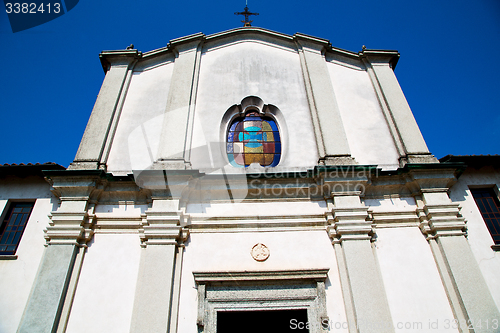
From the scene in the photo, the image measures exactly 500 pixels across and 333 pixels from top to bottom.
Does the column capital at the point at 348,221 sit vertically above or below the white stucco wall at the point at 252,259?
above

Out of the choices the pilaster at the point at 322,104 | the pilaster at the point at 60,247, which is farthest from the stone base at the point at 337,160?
the pilaster at the point at 60,247

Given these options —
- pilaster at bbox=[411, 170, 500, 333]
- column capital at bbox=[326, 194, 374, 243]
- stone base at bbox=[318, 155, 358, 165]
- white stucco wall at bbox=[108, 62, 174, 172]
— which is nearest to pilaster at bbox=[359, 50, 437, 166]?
pilaster at bbox=[411, 170, 500, 333]

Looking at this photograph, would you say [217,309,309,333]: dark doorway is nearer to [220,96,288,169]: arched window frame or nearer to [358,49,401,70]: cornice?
[220,96,288,169]: arched window frame

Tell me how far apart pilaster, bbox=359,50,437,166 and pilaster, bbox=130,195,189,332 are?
5.70 m

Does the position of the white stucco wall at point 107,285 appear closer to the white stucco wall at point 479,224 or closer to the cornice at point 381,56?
the white stucco wall at point 479,224

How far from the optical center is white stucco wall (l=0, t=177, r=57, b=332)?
628 cm

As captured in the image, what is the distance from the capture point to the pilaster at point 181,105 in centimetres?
800

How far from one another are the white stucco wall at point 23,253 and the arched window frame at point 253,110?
452 cm

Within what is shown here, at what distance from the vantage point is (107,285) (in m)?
6.49

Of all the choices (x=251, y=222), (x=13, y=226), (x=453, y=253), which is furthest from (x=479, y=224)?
(x=13, y=226)

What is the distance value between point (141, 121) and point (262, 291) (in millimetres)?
5521

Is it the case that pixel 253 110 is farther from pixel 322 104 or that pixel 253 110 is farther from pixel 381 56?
pixel 381 56

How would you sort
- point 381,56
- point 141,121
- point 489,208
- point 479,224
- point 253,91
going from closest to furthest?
point 479,224 → point 489,208 → point 141,121 → point 253,91 → point 381,56

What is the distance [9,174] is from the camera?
7840 millimetres
